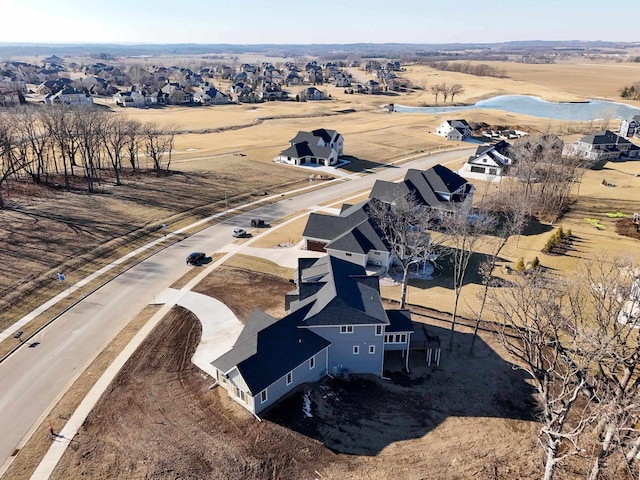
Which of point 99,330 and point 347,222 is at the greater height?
point 347,222

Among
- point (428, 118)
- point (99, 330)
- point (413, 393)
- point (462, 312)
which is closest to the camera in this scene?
point (413, 393)

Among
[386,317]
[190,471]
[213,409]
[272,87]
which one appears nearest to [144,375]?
[213,409]

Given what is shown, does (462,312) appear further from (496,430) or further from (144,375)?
(144,375)

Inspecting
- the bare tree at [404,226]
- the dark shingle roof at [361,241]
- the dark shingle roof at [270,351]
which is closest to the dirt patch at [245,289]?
the dark shingle roof at [361,241]

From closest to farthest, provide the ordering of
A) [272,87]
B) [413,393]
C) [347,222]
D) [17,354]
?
[413,393] < [17,354] < [347,222] < [272,87]

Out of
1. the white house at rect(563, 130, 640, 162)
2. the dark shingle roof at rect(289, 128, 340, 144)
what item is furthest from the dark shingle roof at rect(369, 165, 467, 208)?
the white house at rect(563, 130, 640, 162)

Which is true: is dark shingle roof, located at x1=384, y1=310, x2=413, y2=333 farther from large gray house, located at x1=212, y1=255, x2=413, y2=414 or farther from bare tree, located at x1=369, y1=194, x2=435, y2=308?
bare tree, located at x1=369, y1=194, x2=435, y2=308

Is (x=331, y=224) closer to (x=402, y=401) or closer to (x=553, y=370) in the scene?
(x=402, y=401)

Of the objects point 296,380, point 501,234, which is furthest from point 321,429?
point 501,234
